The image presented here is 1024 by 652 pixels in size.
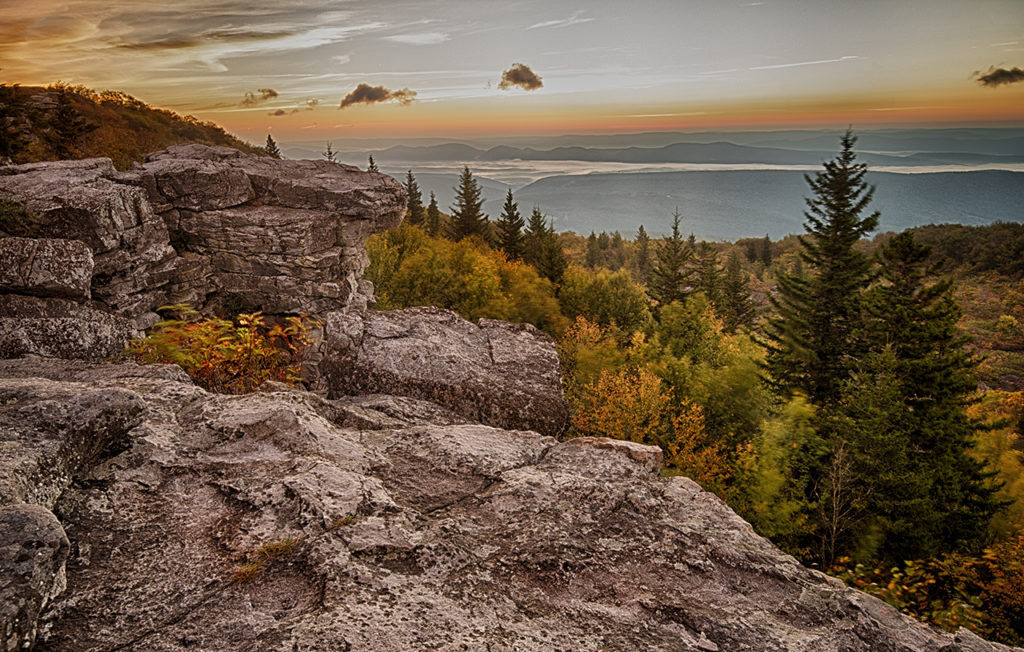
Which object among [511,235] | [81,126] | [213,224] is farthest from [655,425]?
[81,126]

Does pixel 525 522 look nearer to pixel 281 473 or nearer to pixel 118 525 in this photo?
pixel 281 473

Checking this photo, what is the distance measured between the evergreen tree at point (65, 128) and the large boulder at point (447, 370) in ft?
109

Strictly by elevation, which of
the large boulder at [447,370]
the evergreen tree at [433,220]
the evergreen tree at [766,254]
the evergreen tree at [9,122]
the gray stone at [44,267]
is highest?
the evergreen tree at [9,122]

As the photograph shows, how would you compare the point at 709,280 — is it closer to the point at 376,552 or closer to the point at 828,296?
the point at 828,296

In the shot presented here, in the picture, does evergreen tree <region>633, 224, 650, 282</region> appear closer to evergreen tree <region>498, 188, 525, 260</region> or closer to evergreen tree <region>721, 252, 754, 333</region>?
evergreen tree <region>721, 252, 754, 333</region>

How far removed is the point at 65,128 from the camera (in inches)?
1325

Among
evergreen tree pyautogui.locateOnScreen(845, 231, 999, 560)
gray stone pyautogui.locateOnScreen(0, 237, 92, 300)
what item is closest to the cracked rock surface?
gray stone pyautogui.locateOnScreen(0, 237, 92, 300)

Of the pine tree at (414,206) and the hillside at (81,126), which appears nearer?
the hillside at (81,126)

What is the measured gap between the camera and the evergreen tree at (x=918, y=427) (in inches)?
872

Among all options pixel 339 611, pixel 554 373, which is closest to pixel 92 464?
pixel 339 611

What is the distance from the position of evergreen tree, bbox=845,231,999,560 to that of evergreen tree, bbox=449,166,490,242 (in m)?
49.6

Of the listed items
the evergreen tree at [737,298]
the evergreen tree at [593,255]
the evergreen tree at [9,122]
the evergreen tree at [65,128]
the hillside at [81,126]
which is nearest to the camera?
the evergreen tree at [9,122]

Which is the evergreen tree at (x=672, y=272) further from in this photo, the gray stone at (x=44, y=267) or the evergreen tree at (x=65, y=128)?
the evergreen tree at (x=65, y=128)

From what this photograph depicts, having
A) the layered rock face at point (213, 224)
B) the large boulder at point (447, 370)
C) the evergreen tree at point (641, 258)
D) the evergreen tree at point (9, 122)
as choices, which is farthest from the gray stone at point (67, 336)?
the evergreen tree at point (641, 258)
